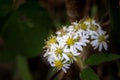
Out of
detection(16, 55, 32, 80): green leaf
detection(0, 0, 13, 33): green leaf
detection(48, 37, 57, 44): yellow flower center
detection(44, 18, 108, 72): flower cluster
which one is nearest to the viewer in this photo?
detection(44, 18, 108, 72): flower cluster

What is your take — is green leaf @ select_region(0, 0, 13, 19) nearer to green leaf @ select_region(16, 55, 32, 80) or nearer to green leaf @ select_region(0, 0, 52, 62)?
green leaf @ select_region(0, 0, 52, 62)

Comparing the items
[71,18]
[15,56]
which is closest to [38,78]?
[15,56]

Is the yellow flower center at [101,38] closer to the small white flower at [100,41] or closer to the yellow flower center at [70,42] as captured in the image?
the small white flower at [100,41]

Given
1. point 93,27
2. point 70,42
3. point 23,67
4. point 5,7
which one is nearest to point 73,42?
point 70,42

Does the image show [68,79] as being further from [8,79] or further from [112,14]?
[8,79]

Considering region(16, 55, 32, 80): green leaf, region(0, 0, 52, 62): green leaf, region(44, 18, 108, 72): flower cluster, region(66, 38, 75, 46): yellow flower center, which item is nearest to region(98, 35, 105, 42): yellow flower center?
region(44, 18, 108, 72): flower cluster

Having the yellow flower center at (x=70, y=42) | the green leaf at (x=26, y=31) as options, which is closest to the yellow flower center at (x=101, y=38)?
the yellow flower center at (x=70, y=42)

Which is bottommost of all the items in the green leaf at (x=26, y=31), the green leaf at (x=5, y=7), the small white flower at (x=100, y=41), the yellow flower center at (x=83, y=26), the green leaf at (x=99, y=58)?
the green leaf at (x=99, y=58)

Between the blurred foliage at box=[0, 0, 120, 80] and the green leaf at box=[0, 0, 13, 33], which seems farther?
the green leaf at box=[0, 0, 13, 33]

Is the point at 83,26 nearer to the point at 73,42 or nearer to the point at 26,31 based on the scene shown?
the point at 73,42
